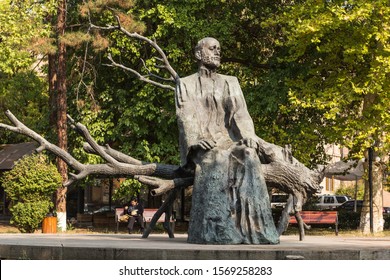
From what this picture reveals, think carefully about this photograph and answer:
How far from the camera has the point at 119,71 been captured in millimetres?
35625

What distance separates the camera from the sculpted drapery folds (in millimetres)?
14141

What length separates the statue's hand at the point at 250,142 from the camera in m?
14.5

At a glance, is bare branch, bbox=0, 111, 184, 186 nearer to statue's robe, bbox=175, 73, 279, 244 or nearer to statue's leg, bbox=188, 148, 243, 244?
statue's robe, bbox=175, 73, 279, 244

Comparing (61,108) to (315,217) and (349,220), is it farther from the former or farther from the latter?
(349,220)

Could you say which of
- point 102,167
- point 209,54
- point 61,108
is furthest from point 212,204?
point 61,108

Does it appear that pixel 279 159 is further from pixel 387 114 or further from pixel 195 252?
pixel 387 114

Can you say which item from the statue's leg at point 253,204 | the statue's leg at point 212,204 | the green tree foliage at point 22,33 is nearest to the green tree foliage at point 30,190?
the green tree foliage at point 22,33

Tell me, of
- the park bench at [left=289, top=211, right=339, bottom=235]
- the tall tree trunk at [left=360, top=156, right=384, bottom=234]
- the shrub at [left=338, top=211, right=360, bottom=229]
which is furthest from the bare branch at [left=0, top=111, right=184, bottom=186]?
the shrub at [left=338, top=211, right=360, bottom=229]

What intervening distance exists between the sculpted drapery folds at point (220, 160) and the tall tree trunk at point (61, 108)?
18.2m

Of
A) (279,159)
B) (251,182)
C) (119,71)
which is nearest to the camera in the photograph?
(251,182)

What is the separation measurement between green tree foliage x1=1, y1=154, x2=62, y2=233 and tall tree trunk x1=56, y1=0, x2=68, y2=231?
2.60 m

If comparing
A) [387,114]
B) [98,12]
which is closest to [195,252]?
[387,114]

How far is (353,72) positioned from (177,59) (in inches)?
243

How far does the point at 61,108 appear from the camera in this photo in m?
34.1
